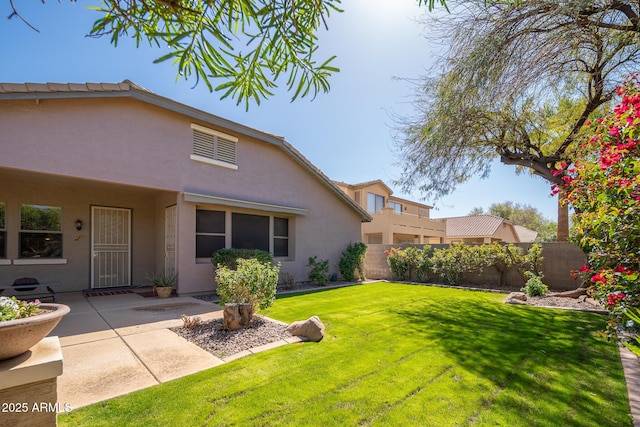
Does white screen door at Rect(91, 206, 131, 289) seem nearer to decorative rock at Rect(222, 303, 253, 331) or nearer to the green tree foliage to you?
decorative rock at Rect(222, 303, 253, 331)

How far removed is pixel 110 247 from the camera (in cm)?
1007

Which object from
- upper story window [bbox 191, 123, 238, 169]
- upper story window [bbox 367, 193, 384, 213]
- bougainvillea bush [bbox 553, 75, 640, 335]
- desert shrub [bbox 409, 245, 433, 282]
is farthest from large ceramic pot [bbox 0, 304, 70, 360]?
upper story window [bbox 367, 193, 384, 213]

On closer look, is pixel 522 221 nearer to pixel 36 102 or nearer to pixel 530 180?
pixel 530 180

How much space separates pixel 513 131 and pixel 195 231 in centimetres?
1010

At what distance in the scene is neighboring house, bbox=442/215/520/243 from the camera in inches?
1245

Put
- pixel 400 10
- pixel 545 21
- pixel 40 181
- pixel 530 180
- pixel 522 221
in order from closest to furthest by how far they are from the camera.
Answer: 1. pixel 400 10
2. pixel 545 21
3. pixel 40 181
4. pixel 530 180
5. pixel 522 221

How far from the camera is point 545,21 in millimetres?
5383

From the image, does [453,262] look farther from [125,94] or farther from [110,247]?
[110,247]

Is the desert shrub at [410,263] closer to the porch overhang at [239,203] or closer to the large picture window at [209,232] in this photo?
the porch overhang at [239,203]

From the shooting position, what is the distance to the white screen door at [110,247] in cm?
977

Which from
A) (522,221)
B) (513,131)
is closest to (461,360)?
(513,131)

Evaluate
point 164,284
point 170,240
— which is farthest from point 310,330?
point 170,240

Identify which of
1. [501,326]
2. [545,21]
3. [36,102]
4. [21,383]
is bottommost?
[501,326]

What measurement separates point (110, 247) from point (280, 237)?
18.9 ft
